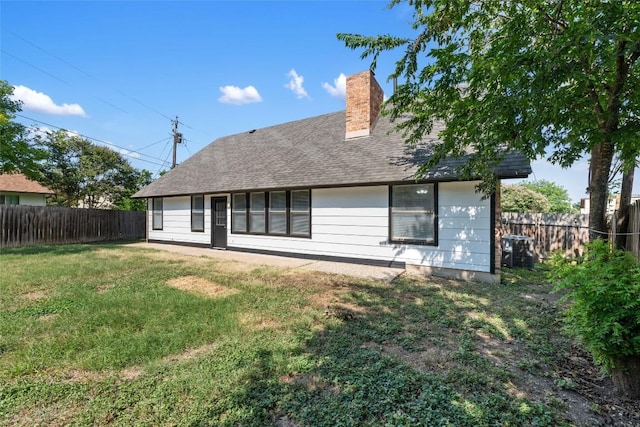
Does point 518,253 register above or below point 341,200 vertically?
below

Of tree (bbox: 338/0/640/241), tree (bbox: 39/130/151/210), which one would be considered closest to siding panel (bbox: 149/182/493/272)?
tree (bbox: 338/0/640/241)

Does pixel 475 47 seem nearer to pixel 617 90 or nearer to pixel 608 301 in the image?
pixel 617 90

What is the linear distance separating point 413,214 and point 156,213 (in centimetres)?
1239

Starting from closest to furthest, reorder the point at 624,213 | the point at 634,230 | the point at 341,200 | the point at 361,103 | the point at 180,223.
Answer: the point at 634,230 < the point at 624,213 < the point at 341,200 < the point at 361,103 < the point at 180,223

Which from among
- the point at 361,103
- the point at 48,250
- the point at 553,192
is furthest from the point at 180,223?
the point at 553,192

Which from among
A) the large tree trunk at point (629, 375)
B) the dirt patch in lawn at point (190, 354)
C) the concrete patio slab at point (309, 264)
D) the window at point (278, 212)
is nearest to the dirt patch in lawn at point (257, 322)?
the dirt patch in lawn at point (190, 354)

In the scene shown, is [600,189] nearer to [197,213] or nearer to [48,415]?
[48,415]

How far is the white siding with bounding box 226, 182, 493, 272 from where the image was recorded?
6797 mm

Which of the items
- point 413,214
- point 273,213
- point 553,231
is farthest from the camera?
point 273,213

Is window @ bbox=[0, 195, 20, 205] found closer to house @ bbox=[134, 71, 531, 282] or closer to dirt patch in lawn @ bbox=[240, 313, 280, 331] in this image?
house @ bbox=[134, 71, 531, 282]

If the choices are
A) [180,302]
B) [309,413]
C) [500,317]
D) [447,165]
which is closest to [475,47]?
[447,165]

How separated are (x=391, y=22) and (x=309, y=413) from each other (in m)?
7.25

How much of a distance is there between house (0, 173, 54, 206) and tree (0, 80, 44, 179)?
1125 centimetres

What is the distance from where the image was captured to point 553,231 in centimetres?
911
